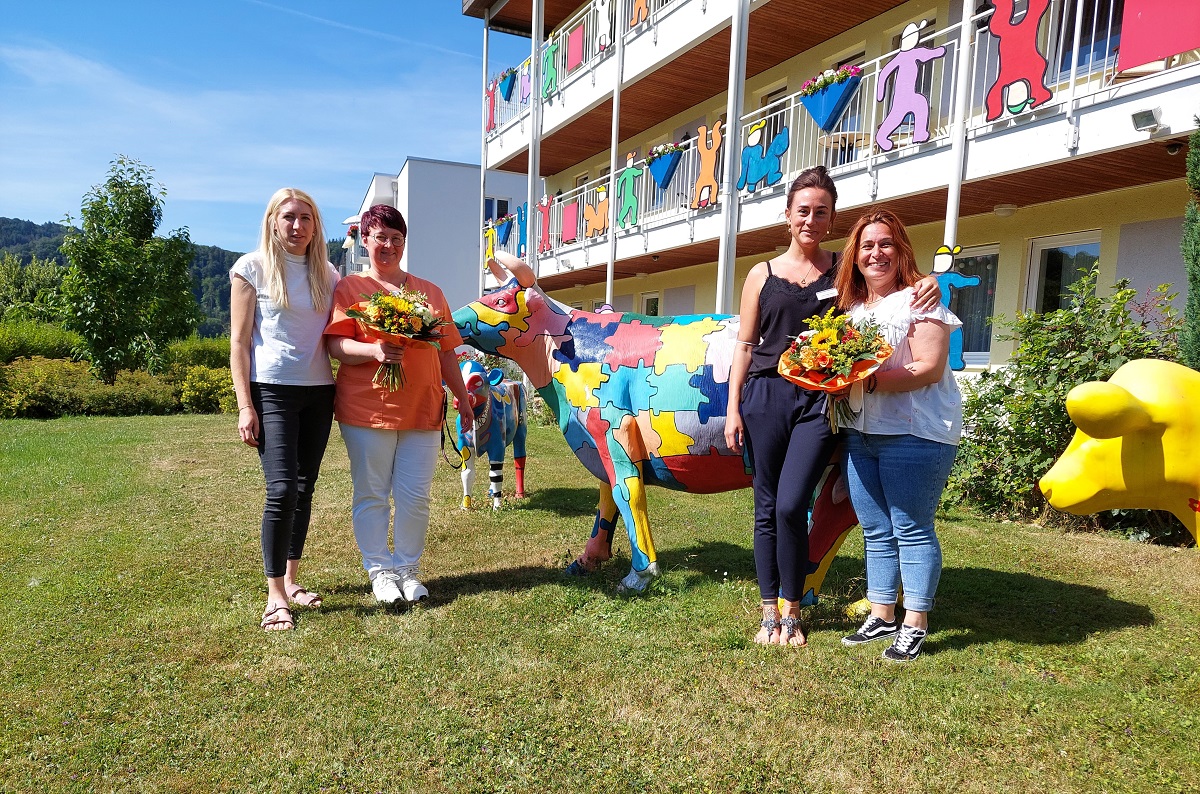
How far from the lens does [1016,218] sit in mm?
8477

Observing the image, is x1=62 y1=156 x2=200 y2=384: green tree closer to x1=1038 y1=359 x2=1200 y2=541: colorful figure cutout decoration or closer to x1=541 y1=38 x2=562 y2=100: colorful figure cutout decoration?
x1=541 y1=38 x2=562 y2=100: colorful figure cutout decoration

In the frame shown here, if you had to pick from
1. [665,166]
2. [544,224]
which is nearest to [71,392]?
[544,224]

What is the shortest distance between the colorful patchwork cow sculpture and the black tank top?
0.54 metres

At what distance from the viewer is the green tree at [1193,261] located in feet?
17.4

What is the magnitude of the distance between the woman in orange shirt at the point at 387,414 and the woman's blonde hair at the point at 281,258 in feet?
0.30

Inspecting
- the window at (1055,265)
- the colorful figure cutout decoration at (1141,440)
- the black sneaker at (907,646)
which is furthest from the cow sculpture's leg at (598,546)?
the window at (1055,265)

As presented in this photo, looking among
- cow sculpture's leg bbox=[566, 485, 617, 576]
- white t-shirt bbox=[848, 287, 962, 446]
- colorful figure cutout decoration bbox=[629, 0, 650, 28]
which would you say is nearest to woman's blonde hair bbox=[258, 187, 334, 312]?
cow sculpture's leg bbox=[566, 485, 617, 576]

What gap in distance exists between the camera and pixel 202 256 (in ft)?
406

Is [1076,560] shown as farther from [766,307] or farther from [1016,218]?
[1016,218]

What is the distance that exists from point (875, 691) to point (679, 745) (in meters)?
0.93

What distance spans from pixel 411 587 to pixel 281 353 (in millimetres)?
1527

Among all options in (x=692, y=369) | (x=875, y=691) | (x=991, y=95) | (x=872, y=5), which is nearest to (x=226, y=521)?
(x=692, y=369)

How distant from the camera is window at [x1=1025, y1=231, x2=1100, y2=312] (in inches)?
315

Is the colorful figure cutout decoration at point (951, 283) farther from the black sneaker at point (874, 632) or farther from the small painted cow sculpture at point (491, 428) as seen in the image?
the small painted cow sculpture at point (491, 428)
